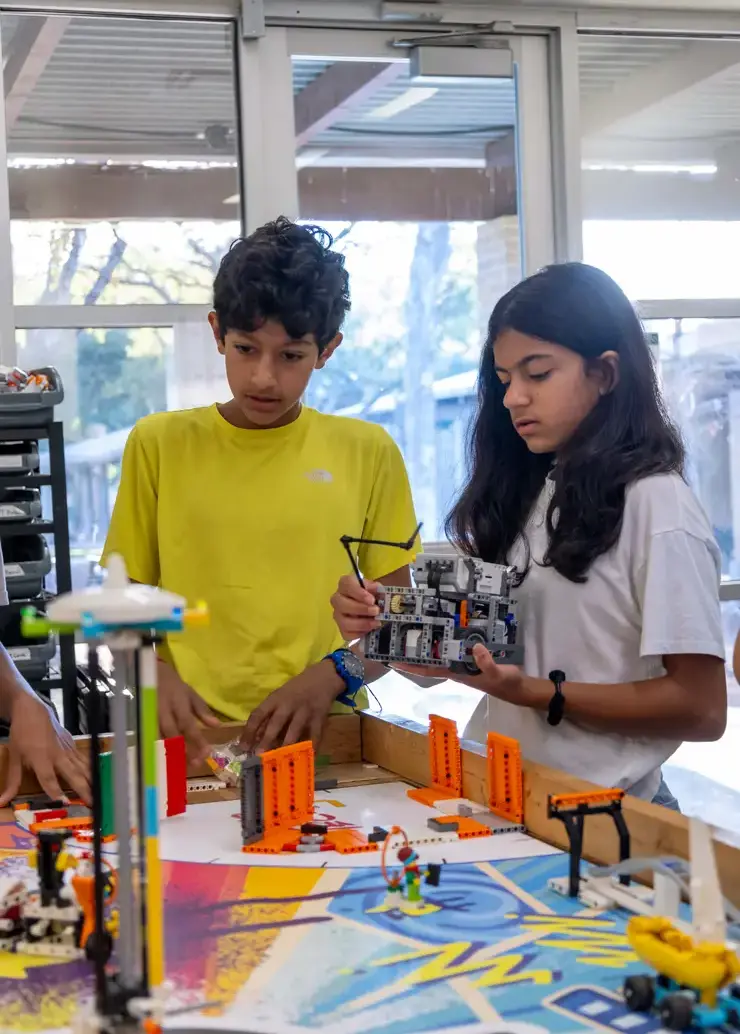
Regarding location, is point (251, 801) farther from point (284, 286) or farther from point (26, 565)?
point (26, 565)

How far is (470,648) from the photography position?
1.38 m

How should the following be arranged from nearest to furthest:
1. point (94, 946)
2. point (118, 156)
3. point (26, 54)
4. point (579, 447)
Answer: point (94, 946) → point (579, 447) → point (26, 54) → point (118, 156)

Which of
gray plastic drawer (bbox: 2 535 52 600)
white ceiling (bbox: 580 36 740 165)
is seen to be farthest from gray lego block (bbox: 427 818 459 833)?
white ceiling (bbox: 580 36 740 165)

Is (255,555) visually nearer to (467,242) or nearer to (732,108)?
(467,242)

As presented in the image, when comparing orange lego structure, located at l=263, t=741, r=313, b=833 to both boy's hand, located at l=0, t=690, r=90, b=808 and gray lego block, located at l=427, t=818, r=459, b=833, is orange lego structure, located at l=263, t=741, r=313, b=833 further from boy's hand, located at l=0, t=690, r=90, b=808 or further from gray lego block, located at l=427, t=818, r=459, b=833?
boy's hand, located at l=0, t=690, r=90, b=808

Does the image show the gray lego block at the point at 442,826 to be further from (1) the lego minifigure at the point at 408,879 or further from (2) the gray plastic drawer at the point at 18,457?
(2) the gray plastic drawer at the point at 18,457

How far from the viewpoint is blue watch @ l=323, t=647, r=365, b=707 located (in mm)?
1630

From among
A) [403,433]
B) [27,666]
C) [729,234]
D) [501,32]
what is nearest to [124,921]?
[27,666]

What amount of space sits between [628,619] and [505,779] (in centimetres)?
28

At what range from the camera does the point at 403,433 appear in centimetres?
348

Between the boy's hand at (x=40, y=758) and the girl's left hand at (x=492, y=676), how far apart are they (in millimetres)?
400

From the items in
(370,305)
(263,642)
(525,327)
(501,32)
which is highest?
(501,32)

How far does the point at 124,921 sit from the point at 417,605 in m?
0.71

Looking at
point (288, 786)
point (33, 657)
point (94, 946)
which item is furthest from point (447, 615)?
point (33, 657)
